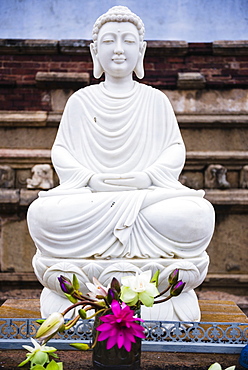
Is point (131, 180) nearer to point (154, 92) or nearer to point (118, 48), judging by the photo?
point (154, 92)

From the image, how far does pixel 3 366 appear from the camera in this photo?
180 cm

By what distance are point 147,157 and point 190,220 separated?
1.72ft

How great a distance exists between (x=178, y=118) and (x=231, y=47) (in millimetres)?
819

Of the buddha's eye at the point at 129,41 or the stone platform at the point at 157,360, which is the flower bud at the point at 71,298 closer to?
the stone platform at the point at 157,360

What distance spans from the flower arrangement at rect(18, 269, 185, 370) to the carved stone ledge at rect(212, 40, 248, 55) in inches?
141

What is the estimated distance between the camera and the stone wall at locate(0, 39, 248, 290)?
4.07 metres

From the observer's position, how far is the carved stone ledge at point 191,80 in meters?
4.22

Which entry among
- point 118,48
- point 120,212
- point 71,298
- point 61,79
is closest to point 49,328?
point 71,298

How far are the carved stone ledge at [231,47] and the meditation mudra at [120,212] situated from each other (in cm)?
186

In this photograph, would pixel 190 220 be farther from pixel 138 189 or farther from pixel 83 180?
pixel 83 180

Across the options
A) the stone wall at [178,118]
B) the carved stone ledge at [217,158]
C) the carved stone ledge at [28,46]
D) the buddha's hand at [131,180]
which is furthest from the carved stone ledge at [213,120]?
the buddha's hand at [131,180]

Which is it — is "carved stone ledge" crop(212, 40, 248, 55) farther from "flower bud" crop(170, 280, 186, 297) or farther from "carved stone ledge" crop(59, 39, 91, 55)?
"flower bud" crop(170, 280, 186, 297)

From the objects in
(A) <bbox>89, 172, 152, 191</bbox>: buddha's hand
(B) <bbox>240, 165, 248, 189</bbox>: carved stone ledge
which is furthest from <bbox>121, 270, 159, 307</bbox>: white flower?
(B) <bbox>240, 165, 248, 189</bbox>: carved stone ledge

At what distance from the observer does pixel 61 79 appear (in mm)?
4246
